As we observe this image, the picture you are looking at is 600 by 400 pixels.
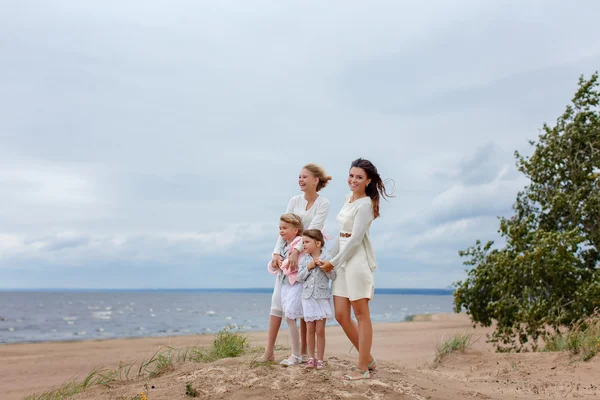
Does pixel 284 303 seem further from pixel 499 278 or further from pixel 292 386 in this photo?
pixel 499 278

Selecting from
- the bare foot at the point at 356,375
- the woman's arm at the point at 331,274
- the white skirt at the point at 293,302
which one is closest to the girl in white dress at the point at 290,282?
the white skirt at the point at 293,302

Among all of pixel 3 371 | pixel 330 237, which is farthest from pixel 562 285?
pixel 3 371

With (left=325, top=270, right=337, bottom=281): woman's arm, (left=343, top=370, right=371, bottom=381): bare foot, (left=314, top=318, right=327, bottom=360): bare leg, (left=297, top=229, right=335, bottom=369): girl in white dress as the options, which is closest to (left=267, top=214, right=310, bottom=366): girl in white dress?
(left=297, top=229, right=335, bottom=369): girl in white dress

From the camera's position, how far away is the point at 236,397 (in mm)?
5484

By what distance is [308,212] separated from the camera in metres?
6.23

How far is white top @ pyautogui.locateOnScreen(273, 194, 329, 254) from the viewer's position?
19.9 ft

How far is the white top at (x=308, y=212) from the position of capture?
6.08 m

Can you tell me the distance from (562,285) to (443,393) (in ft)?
23.8

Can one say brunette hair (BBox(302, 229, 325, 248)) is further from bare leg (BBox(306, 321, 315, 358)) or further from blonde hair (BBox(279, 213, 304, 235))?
bare leg (BBox(306, 321, 315, 358))

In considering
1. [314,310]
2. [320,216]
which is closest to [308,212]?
[320,216]

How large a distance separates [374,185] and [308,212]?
0.83 m

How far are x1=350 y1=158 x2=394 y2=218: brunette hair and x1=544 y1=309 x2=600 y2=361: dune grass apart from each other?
5223 millimetres

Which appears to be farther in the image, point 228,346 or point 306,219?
point 228,346

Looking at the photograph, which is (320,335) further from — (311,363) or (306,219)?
(306,219)
